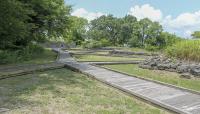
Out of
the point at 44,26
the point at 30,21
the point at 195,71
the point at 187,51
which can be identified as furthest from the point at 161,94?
the point at 44,26

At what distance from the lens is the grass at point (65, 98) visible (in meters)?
6.16

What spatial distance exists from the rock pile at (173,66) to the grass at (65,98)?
4.25 m

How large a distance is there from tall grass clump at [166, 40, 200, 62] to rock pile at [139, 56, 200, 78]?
48 cm

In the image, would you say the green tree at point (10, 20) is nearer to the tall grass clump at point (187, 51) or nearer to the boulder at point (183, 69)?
the tall grass clump at point (187, 51)

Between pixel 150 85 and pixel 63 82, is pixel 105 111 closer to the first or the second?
pixel 150 85

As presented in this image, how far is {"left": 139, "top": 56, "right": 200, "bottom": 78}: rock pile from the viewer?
36.9ft

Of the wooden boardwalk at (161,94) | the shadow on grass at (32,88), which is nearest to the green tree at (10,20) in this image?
the shadow on grass at (32,88)

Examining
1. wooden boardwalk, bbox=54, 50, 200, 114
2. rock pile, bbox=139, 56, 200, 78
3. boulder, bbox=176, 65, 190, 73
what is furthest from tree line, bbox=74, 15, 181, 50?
wooden boardwalk, bbox=54, 50, 200, 114

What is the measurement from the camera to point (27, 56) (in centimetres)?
1928

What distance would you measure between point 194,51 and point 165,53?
2142 millimetres

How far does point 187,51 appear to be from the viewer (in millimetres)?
12797

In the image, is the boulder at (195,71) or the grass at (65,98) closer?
the grass at (65,98)

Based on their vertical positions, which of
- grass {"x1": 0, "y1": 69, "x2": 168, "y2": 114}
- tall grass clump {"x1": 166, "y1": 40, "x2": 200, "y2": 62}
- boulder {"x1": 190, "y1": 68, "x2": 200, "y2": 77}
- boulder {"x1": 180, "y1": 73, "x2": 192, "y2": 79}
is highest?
tall grass clump {"x1": 166, "y1": 40, "x2": 200, "y2": 62}

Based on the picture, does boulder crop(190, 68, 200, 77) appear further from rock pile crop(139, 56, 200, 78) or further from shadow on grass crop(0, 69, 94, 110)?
shadow on grass crop(0, 69, 94, 110)
